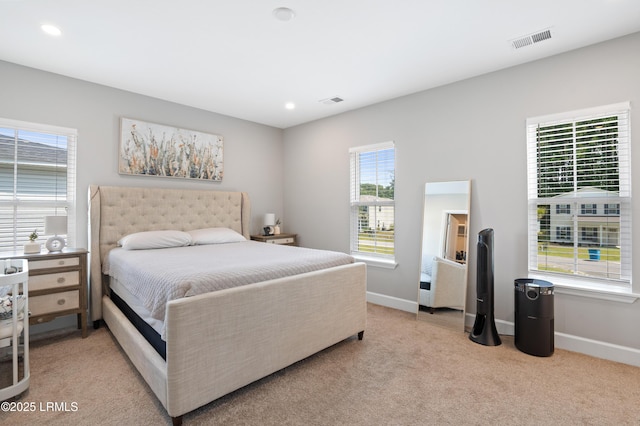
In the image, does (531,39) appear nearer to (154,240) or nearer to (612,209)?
(612,209)

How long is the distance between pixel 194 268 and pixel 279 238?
2.56 meters

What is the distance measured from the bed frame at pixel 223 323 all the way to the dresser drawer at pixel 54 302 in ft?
0.93

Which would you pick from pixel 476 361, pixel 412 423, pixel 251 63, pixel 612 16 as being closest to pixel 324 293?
pixel 412 423

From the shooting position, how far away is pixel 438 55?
9.18 ft

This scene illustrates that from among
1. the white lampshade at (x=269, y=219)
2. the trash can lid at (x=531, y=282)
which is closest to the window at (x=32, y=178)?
the white lampshade at (x=269, y=219)

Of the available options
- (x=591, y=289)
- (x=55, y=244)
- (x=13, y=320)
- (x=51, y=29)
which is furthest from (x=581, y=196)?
(x=55, y=244)

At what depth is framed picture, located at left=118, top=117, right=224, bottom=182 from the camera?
3621 mm

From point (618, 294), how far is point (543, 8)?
7.39ft

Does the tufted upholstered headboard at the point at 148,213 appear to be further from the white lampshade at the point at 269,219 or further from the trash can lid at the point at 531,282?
the trash can lid at the point at 531,282

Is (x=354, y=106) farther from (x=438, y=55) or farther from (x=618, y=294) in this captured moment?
(x=618, y=294)

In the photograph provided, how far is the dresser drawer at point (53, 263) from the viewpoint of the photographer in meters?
2.67

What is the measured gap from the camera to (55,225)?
9.39 ft

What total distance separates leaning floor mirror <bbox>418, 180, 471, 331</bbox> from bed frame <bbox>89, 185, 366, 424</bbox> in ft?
3.42

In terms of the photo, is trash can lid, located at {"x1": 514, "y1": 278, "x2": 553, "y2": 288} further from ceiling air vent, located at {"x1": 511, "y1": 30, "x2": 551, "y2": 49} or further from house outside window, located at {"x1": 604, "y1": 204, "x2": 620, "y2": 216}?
ceiling air vent, located at {"x1": 511, "y1": 30, "x2": 551, "y2": 49}
